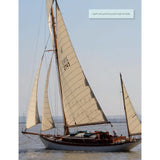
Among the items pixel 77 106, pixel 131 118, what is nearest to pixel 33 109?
pixel 77 106

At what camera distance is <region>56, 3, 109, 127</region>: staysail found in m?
23.8

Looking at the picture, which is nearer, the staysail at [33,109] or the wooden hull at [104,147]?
the staysail at [33,109]

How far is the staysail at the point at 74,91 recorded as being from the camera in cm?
2375

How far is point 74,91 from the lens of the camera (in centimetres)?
2412
